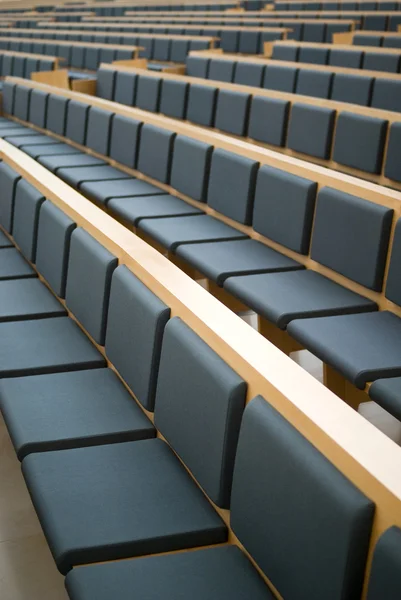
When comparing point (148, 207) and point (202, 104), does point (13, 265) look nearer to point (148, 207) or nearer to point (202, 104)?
point (148, 207)

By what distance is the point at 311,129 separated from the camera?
Answer: 7.32 feet

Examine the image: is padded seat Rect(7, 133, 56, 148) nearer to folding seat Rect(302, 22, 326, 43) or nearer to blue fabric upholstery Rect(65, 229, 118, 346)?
blue fabric upholstery Rect(65, 229, 118, 346)

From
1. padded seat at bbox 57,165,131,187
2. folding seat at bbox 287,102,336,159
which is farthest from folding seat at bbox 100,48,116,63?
folding seat at bbox 287,102,336,159

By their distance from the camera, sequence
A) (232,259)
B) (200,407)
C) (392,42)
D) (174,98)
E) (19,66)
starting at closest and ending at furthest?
(200,407) → (232,259) → (174,98) → (392,42) → (19,66)

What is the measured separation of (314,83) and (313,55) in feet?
2.22

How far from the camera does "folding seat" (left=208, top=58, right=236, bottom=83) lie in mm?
3402

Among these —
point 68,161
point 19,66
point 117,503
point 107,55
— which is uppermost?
point 107,55

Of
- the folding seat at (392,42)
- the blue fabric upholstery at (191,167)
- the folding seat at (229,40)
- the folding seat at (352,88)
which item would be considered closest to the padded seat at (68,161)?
the blue fabric upholstery at (191,167)

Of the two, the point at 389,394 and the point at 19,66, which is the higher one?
the point at 19,66

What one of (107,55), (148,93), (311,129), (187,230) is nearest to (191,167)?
(187,230)

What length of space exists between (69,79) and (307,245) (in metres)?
2.98

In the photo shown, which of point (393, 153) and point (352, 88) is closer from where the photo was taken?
point (393, 153)

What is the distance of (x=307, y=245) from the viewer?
1601 millimetres

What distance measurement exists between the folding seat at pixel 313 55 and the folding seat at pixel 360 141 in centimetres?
137
